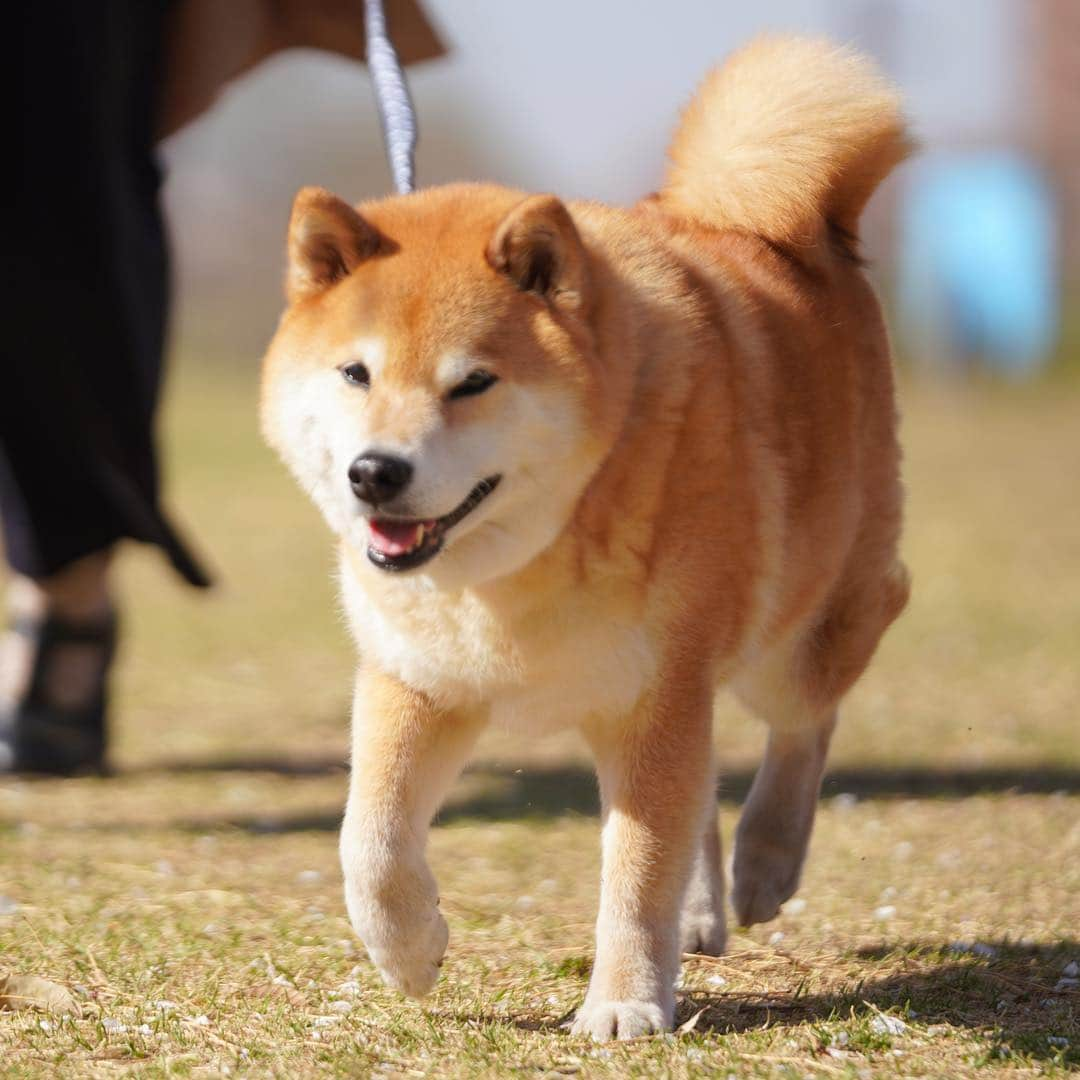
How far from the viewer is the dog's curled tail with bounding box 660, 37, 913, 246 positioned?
3.14 metres

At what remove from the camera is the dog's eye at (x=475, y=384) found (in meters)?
2.43

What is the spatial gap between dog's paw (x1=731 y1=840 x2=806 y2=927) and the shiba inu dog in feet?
1.63

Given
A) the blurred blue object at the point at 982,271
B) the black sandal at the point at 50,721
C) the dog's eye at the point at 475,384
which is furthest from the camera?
the blurred blue object at the point at 982,271

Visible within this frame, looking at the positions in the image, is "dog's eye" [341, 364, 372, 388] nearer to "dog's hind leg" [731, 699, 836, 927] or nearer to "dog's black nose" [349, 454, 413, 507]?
"dog's black nose" [349, 454, 413, 507]

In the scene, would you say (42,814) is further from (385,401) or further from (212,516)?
(212,516)

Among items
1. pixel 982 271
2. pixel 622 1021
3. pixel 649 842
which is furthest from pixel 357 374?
pixel 982 271

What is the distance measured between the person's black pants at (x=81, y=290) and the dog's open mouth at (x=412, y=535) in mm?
2121

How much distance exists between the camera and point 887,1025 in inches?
99.3

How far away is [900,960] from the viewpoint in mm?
2906

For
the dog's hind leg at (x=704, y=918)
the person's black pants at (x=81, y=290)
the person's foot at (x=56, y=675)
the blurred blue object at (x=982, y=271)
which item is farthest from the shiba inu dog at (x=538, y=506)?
the blurred blue object at (x=982, y=271)

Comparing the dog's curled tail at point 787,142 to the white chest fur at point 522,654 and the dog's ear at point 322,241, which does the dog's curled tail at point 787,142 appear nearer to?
the dog's ear at point 322,241

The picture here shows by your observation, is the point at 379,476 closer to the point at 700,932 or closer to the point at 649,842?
the point at 649,842

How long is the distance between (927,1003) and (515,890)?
105 cm

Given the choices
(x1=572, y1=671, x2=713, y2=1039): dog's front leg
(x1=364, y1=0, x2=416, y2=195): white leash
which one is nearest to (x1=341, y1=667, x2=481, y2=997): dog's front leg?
(x1=572, y1=671, x2=713, y2=1039): dog's front leg
